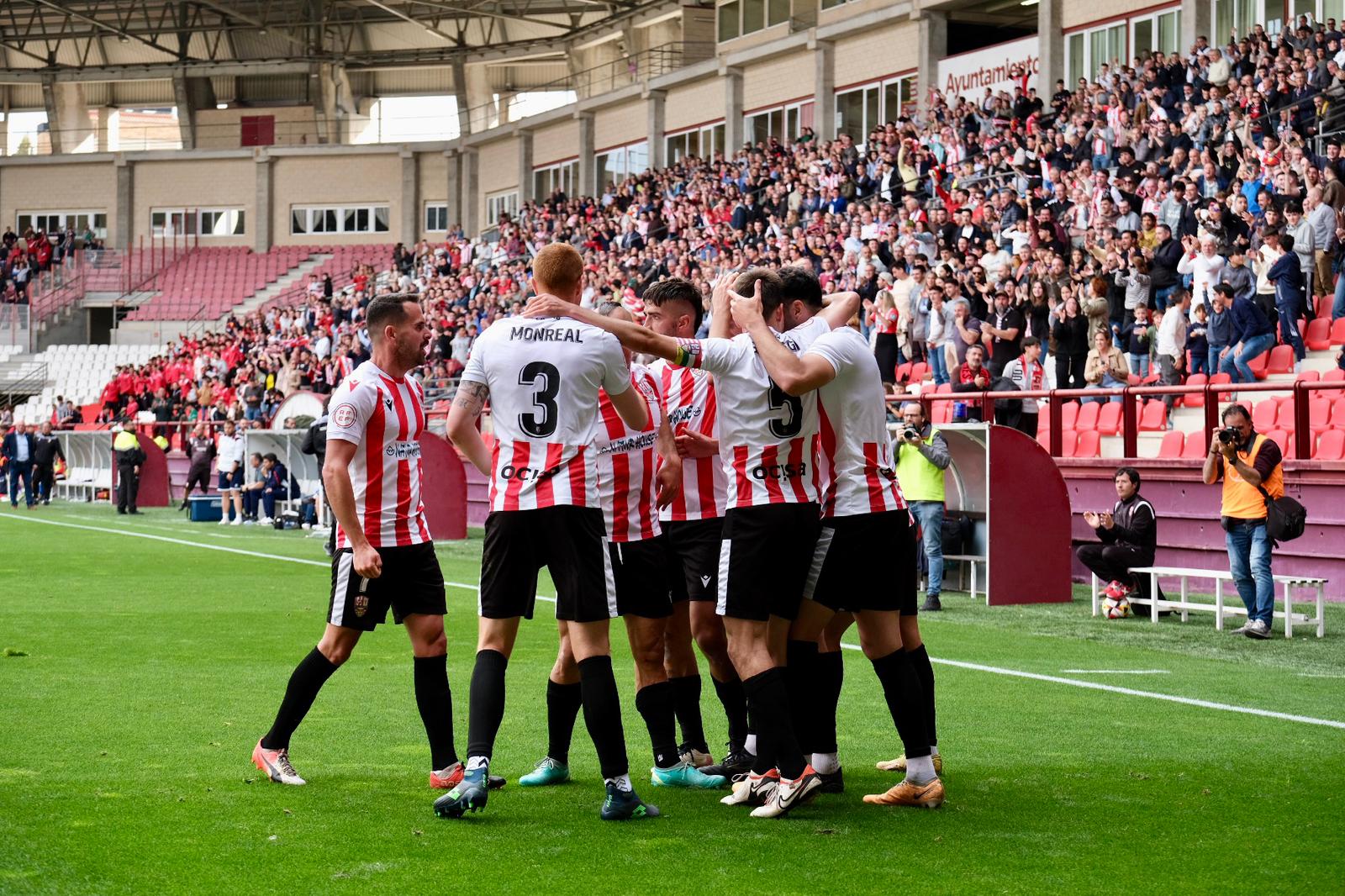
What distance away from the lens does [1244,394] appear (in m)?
16.1

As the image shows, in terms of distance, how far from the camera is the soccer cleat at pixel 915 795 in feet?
20.6

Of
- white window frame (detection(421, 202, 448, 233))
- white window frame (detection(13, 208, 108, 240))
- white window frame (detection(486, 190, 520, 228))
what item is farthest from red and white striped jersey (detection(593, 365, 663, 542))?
white window frame (detection(13, 208, 108, 240))

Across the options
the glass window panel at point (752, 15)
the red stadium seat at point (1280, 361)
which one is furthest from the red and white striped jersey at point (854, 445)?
the glass window panel at point (752, 15)

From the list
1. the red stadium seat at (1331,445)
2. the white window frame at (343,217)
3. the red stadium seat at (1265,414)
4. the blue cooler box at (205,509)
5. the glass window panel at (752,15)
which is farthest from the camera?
the white window frame at (343,217)

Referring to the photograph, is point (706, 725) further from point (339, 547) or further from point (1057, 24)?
point (1057, 24)

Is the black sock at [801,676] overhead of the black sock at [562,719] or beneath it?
overhead

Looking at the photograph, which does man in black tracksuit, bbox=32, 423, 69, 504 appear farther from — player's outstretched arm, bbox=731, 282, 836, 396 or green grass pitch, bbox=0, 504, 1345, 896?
player's outstretched arm, bbox=731, 282, 836, 396

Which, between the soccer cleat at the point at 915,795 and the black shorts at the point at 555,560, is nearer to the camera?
the black shorts at the point at 555,560

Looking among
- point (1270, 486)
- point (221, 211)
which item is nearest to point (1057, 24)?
point (1270, 486)

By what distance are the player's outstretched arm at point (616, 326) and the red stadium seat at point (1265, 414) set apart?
11.4 m

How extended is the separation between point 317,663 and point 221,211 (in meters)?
55.7

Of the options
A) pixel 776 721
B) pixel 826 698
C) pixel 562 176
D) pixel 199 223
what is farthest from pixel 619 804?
pixel 199 223

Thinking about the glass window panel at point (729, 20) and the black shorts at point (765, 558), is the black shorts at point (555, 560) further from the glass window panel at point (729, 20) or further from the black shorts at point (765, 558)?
the glass window panel at point (729, 20)

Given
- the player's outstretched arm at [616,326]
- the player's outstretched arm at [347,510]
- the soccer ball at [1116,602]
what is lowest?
the soccer ball at [1116,602]
